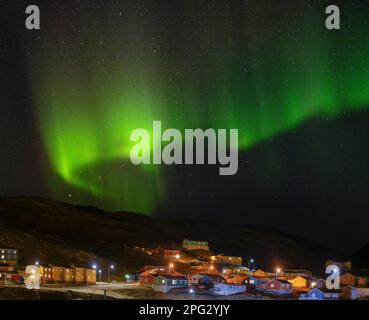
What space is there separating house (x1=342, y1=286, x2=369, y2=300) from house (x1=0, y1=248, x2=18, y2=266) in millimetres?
46027

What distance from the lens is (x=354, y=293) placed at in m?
90.8

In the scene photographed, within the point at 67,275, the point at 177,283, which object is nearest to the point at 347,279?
the point at 177,283

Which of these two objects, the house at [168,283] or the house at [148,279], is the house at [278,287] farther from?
the house at [148,279]

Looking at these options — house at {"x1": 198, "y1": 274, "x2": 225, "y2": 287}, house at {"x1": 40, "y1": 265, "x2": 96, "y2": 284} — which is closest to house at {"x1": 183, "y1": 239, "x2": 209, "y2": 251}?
house at {"x1": 198, "y1": 274, "x2": 225, "y2": 287}

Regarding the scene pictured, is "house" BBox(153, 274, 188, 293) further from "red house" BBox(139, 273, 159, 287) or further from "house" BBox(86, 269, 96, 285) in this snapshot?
"house" BBox(86, 269, 96, 285)

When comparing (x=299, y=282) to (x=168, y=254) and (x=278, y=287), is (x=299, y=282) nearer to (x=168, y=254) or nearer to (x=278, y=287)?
(x=278, y=287)

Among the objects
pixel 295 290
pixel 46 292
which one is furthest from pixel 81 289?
pixel 295 290

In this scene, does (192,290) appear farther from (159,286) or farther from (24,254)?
(24,254)

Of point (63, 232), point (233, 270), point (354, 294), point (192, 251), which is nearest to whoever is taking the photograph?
point (354, 294)

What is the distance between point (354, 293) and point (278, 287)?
1128 cm

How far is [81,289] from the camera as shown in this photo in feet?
255

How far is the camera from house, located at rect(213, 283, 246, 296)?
8256cm

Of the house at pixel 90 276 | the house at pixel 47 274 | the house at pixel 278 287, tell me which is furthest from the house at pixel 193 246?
the house at pixel 47 274
